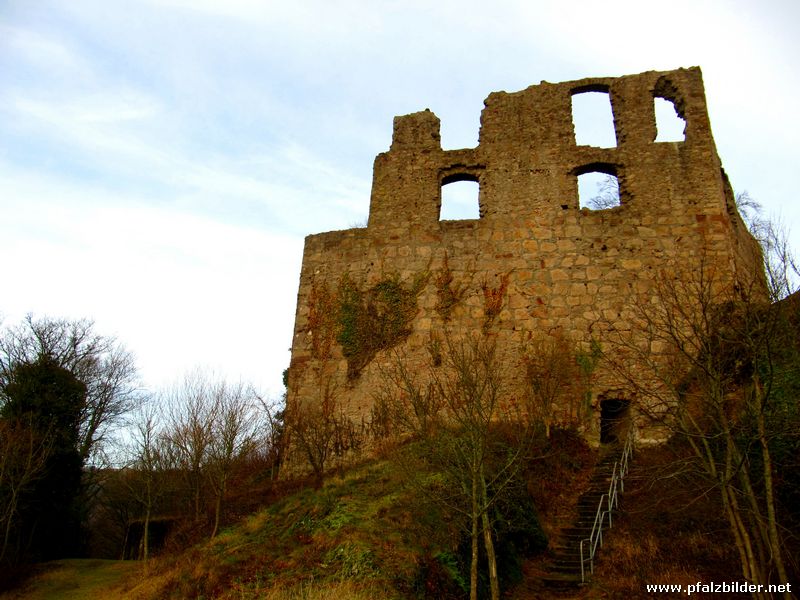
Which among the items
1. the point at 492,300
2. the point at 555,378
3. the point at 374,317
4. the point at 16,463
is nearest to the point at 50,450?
the point at 16,463

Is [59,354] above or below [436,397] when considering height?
above

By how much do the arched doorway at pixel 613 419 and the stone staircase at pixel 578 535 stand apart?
129cm

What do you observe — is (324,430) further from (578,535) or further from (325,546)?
(578,535)

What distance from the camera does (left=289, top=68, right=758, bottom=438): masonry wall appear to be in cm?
1469

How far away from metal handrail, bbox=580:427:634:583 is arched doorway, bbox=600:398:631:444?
0.48m

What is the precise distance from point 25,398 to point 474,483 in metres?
16.4

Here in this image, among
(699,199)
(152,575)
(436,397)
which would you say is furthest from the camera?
(699,199)

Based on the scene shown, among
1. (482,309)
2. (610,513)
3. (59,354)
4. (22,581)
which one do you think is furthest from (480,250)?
(59,354)

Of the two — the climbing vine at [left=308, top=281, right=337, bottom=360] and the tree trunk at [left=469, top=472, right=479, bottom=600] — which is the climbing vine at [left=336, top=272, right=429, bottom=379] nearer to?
the climbing vine at [left=308, top=281, right=337, bottom=360]

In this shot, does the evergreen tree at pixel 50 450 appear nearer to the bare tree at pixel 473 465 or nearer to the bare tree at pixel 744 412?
the bare tree at pixel 473 465

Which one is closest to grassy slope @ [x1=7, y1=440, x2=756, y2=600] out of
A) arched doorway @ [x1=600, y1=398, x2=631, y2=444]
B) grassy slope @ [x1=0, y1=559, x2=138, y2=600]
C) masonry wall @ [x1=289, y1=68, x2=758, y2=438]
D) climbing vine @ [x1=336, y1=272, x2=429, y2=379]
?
arched doorway @ [x1=600, y1=398, x2=631, y2=444]

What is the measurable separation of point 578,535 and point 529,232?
787 centimetres

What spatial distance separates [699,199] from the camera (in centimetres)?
1498

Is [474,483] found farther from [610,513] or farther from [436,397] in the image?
[436,397]
